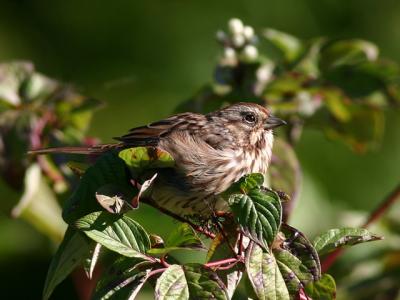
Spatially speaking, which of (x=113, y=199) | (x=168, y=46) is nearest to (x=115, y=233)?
(x=113, y=199)

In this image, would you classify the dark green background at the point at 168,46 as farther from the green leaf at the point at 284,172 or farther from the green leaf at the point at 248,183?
the green leaf at the point at 248,183

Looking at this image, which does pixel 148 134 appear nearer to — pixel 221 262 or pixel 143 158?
pixel 143 158

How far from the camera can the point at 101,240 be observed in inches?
76.1

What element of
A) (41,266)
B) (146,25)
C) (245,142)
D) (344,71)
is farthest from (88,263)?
(146,25)

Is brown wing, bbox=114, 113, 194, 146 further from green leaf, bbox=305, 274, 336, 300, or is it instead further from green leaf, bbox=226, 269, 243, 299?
green leaf, bbox=305, 274, 336, 300

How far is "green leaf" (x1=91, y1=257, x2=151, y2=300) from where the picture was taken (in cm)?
191

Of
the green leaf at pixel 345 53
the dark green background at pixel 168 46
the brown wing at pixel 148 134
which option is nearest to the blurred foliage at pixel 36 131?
the brown wing at pixel 148 134

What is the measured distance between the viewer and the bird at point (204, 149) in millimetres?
2445

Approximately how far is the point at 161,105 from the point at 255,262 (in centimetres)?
335

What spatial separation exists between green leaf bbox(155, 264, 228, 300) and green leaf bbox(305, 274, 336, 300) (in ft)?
0.77

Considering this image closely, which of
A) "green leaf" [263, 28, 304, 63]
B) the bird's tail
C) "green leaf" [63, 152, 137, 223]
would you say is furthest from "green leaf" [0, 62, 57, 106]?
"green leaf" [63, 152, 137, 223]

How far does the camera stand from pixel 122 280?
6.31ft

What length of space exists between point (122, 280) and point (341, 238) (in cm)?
46

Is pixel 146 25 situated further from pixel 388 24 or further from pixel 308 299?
pixel 308 299
